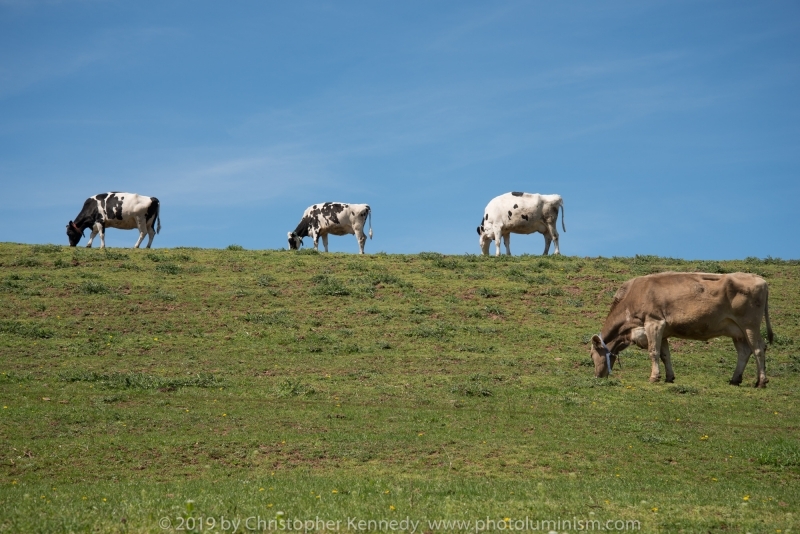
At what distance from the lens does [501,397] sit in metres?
20.2

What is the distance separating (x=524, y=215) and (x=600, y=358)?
2122 centimetres

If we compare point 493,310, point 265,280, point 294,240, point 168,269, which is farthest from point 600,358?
point 294,240

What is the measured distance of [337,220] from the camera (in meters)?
48.0

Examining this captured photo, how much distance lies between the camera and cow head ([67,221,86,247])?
4225 cm

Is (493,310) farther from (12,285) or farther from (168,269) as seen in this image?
(12,285)

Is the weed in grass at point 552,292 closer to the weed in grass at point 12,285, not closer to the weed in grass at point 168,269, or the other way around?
the weed in grass at point 168,269

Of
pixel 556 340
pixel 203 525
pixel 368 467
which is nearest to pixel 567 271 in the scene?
pixel 556 340

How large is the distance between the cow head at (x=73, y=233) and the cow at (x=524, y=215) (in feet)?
64.8

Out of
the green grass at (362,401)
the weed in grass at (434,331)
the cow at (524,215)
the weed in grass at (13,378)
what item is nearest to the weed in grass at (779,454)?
the green grass at (362,401)

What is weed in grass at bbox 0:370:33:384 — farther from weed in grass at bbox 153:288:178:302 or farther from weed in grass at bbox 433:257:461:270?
weed in grass at bbox 433:257:461:270

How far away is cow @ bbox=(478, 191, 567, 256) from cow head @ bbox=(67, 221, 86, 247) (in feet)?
64.8

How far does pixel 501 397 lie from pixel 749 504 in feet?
28.1

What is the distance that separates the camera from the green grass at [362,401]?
12.0 metres

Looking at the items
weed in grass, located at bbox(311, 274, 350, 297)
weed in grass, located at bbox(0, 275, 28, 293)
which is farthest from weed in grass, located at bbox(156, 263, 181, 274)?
weed in grass, located at bbox(311, 274, 350, 297)
